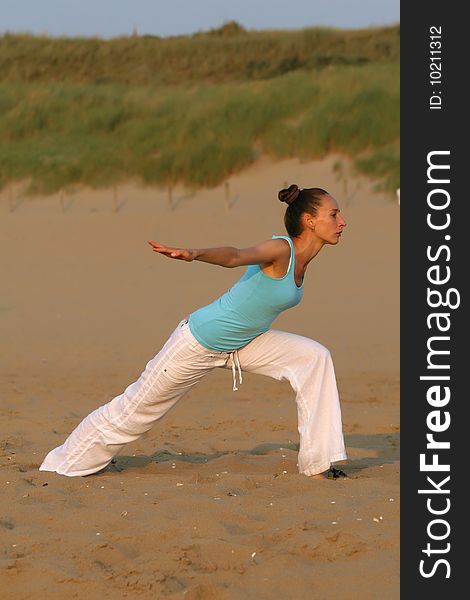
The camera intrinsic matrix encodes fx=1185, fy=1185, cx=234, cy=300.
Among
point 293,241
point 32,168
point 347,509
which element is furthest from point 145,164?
point 347,509

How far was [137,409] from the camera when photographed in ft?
21.0

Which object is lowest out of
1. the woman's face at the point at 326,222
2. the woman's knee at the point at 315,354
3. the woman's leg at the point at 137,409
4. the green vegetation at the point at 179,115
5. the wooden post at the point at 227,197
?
the woman's leg at the point at 137,409

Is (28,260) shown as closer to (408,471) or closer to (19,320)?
(19,320)

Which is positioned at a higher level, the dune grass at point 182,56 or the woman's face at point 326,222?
the dune grass at point 182,56

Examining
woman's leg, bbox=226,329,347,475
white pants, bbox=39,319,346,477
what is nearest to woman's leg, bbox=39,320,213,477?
white pants, bbox=39,319,346,477

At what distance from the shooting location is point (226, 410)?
9453mm

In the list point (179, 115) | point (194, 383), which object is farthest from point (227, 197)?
point (194, 383)

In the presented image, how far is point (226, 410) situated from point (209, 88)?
488 inches

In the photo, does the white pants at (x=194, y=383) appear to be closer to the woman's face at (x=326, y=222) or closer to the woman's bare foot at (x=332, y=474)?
the woman's bare foot at (x=332, y=474)

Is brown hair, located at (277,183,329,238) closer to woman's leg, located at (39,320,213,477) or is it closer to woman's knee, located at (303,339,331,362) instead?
woman's knee, located at (303,339,331,362)

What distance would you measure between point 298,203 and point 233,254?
727 mm

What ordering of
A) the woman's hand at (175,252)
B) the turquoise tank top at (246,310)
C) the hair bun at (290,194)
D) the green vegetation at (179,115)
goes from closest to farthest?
the woman's hand at (175,252) → the turquoise tank top at (246,310) → the hair bun at (290,194) → the green vegetation at (179,115)

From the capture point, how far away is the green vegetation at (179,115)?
17.3 m

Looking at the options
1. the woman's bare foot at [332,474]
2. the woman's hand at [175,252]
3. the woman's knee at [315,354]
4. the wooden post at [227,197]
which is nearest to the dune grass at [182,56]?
the wooden post at [227,197]
